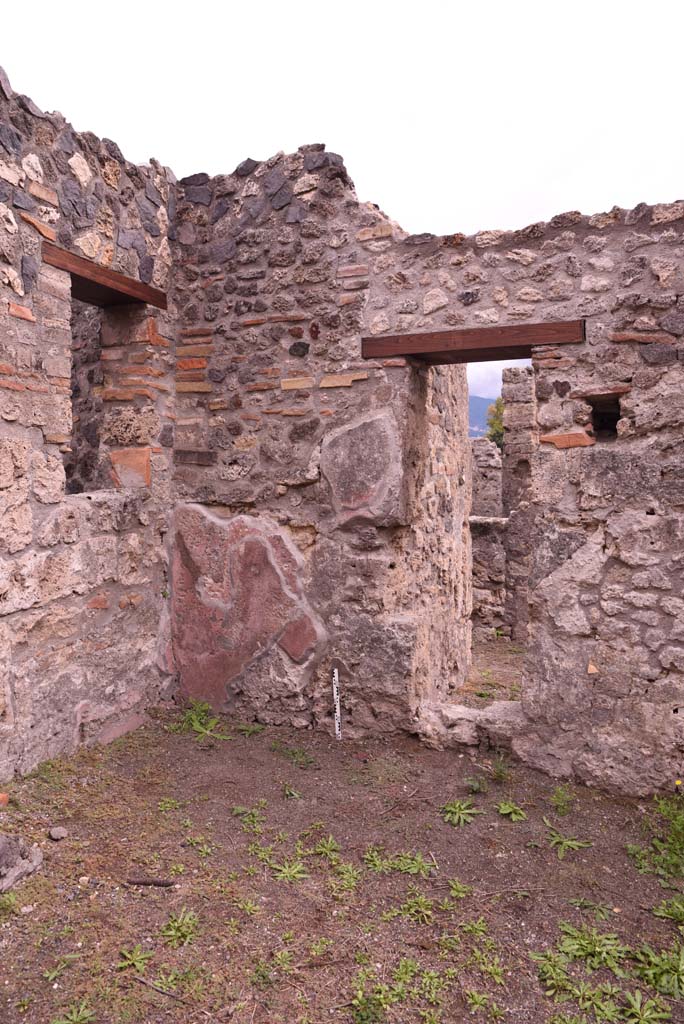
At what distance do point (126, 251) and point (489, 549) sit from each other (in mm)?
5152

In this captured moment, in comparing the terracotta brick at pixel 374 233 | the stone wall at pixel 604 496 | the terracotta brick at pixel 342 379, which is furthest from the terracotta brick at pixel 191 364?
the stone wall at pixel 604 496

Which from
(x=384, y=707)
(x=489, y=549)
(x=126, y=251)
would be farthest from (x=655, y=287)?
(x=489, y=549)

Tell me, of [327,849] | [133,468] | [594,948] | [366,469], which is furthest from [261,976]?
[133,468]

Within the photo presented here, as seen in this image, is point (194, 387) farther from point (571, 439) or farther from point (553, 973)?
point (553, 973)

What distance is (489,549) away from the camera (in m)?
7.88

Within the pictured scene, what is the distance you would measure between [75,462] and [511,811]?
3.25m

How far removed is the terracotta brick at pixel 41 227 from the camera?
10.9ft

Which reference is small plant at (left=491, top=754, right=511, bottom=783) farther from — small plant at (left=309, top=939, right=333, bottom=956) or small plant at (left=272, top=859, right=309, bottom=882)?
small plant at (left=309, top=939, right=333, bottom=956)

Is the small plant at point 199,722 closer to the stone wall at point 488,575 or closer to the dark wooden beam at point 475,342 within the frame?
the dark wooden beam at point 475,342

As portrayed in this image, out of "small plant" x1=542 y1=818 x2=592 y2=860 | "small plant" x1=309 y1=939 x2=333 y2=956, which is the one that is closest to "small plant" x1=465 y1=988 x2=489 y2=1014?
"small plant" x1=309 y1=939 x2=333 y2=956

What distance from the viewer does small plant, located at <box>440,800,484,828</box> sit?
3.18 metres

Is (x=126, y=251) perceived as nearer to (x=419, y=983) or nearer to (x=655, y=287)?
(x=655, y=287)

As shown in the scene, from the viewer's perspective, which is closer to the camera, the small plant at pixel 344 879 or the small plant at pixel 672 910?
the small plant at pixel 672 910

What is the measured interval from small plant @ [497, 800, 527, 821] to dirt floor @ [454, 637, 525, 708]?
161cm
